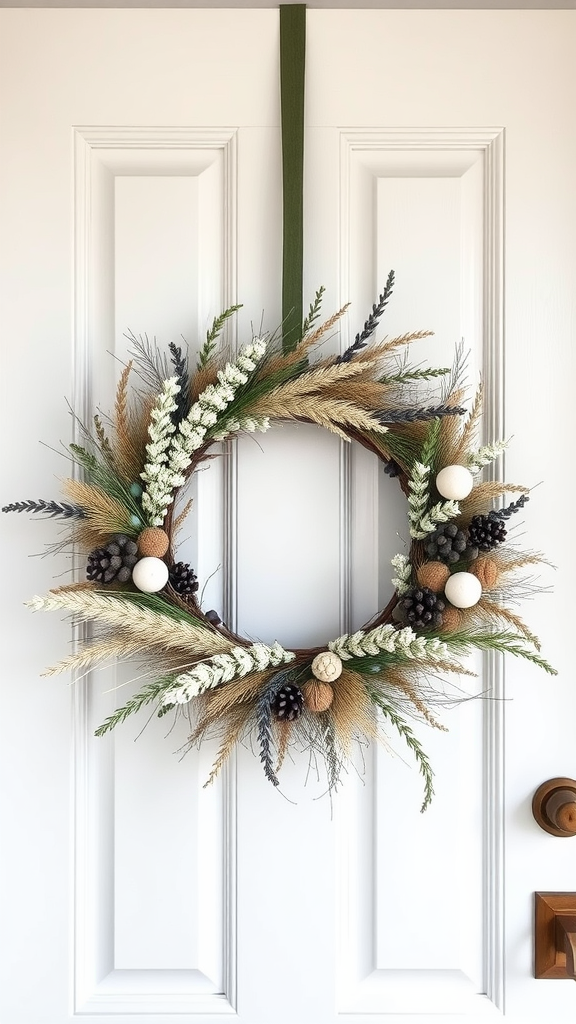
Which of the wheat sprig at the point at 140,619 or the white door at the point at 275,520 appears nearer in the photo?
the wheat sprig at the point at 140,619

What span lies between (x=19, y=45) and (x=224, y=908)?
1156 millimetres

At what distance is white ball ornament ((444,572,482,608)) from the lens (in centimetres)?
72

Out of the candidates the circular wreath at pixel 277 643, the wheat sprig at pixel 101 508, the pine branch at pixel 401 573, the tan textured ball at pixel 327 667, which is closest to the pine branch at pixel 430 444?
the circular wreath at pixel 277 643

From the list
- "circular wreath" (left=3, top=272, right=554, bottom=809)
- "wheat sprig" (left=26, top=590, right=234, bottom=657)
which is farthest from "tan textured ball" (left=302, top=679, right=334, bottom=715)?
"wheat sprig" (left=26, top=590, right=234, bottom=657)

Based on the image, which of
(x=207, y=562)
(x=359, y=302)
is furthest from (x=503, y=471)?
(x=207, y=562)

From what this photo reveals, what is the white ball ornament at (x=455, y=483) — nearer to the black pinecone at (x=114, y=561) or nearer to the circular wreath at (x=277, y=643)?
the circular wreath at (x=277, y=643)

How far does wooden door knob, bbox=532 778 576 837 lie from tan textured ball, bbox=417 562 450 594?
1.03ft

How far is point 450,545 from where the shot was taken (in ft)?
2.46

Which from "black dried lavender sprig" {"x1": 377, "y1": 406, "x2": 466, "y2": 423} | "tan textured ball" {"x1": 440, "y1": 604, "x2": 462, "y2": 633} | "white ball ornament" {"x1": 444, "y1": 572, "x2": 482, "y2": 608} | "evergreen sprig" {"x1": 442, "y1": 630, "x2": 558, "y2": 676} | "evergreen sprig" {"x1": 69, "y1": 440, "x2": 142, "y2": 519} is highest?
"black dried lavender sprig" {"x1": 377, "y1": 406, "x2": 466, "y2": 423}

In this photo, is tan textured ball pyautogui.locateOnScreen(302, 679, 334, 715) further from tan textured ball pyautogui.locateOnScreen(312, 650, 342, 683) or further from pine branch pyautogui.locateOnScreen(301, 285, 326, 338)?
pine branch pyautogui.locateOnScreen(301, 285, 326, 338)

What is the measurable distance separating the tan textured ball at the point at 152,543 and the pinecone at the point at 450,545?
0.32m

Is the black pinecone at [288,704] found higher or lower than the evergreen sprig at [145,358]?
lower

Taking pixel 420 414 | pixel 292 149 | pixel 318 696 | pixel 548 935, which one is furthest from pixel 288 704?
pixel 292 149

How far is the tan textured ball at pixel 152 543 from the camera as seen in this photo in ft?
2.43
